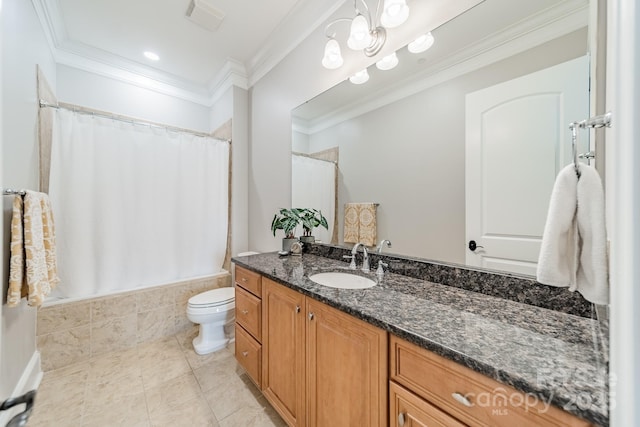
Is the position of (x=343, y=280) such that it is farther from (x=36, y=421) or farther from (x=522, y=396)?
(x=36, y=421)

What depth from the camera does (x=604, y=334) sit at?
2.07 feet

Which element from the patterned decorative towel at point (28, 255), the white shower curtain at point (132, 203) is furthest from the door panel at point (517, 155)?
the white shower curtain at point (132, 203)

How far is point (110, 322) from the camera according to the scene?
195 centimetres

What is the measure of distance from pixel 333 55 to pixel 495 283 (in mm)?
1591

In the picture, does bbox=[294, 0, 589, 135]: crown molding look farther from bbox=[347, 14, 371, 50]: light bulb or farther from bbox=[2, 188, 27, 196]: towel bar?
bbox=[2, 188, 27, 196]: towel bar

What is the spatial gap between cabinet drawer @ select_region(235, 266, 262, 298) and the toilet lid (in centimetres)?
48

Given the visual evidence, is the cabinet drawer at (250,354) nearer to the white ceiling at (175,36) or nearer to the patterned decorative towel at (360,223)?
the patterned decorative towel at (360,223)

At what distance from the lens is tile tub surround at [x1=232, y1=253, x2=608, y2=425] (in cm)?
48

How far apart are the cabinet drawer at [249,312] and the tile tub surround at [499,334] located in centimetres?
48

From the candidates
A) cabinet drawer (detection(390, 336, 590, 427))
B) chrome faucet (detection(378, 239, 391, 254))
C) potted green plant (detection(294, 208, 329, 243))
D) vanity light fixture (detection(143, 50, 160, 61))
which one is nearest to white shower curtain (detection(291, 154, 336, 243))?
potted green plant (detection(294, 208, 329, 243))

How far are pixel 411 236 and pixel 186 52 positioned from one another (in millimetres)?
2656

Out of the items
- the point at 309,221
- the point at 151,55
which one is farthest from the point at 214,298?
the point at 151,55

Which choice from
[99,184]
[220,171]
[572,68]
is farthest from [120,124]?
[572,68]

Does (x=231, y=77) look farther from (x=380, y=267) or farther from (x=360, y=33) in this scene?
(x=380, y=267)
